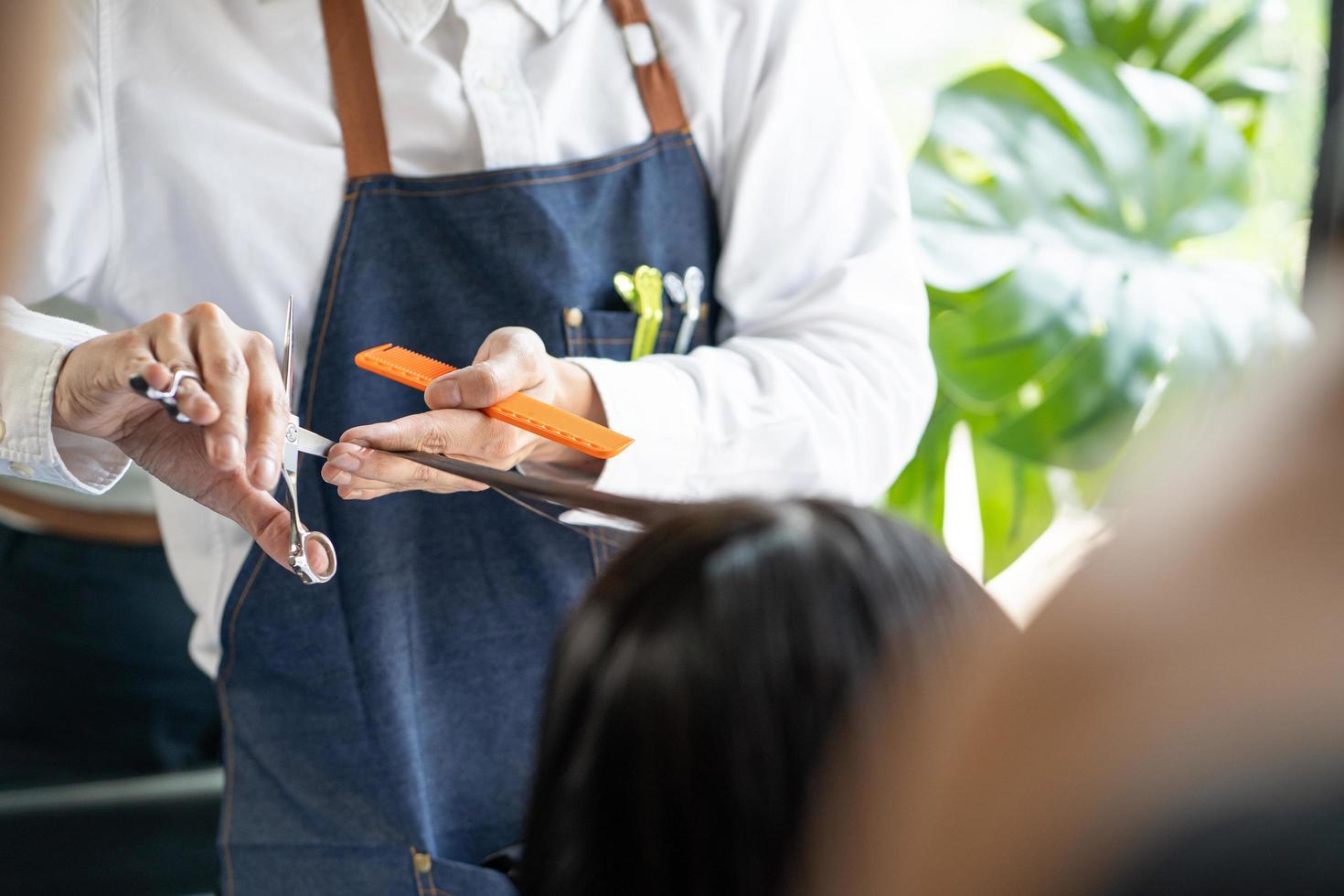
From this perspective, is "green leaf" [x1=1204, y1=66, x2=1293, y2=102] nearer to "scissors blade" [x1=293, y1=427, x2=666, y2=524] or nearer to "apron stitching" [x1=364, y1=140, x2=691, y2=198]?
"apron stitching" [x1=364, y1=140, x2=691, y2=198]

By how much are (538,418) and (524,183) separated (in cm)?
24

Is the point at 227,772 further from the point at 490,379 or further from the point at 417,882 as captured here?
the point at 490,379

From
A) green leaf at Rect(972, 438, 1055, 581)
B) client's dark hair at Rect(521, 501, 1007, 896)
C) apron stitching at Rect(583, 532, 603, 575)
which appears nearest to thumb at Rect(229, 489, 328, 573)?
apron stitching at Rect(583, 532, 603, 575)

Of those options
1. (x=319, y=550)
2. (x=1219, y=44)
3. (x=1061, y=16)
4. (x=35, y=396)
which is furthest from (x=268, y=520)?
(x=1219, y=44)

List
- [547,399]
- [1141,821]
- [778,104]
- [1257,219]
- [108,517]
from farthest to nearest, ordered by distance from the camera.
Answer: [1257,219] → [108,517] → [778,104] → [547,399] → [1141,821]

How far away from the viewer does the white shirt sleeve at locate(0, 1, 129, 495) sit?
2.15 ft

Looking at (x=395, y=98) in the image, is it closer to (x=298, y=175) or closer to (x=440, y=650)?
(x=298, y=175)

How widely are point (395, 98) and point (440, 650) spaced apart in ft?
1.33

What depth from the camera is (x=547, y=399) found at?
2.45ft

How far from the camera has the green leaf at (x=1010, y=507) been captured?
57.2 inches

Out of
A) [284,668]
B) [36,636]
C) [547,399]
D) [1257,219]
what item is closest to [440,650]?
[284,668]

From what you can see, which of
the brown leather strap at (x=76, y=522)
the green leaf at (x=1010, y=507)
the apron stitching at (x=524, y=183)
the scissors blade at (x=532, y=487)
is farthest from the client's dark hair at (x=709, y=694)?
the green leaf at (x=1010, y=507)

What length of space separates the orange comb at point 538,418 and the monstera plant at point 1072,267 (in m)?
0.70

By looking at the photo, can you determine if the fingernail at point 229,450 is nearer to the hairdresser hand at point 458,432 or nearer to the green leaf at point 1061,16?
the hairdresser hand at point 458,432
